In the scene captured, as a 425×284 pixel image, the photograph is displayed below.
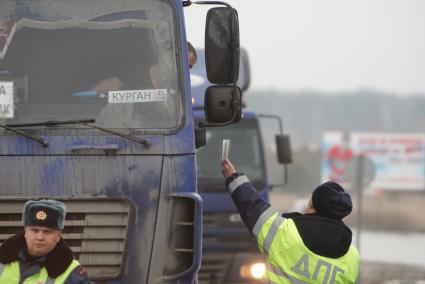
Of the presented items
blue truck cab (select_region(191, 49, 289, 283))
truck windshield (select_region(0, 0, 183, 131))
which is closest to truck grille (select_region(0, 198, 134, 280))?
truck windshield (select_region(0, 0, 183, 131))

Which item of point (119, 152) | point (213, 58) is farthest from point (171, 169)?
point (213, 58)

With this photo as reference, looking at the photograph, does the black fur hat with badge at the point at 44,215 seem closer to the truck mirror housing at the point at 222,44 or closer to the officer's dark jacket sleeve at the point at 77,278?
the officer's dark jacket sleeve at the point at 77,278

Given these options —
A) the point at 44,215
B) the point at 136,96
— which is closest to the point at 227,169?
the point at 136,96

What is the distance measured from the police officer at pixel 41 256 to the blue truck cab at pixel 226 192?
5725 mm

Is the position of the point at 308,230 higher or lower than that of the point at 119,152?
lower

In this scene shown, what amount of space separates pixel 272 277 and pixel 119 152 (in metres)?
1.19

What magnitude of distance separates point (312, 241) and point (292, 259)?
0.50ft

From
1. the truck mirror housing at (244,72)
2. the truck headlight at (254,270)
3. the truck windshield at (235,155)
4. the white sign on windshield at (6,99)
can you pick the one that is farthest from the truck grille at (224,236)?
the white sign on windshield at (6,99)

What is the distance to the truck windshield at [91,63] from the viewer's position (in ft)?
22.5

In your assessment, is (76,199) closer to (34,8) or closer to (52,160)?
(52,160)

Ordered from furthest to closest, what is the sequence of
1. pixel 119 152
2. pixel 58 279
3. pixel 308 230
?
pixel 119 152 → pixel 308 230 → pixel 58 279

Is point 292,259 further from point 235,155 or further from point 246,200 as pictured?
point 235,155

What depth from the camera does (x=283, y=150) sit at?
13695 millimetres

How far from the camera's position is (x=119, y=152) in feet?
22.1
